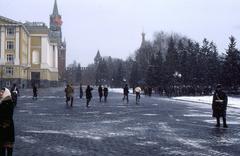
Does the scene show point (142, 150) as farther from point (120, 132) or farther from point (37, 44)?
point (37, 44)

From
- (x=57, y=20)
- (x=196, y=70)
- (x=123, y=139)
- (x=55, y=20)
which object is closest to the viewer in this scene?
(x=123, y=139)

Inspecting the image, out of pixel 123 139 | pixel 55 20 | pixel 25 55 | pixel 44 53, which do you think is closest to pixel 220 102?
pixel 123 139

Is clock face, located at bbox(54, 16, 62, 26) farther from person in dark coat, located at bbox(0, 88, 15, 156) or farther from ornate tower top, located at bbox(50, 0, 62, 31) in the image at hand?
person in dark coat, located at bbox(0, 88, 15, 156)

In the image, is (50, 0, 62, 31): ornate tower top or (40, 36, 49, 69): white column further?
(50, 0, 62, 31): ornate tower top

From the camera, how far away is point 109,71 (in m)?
180

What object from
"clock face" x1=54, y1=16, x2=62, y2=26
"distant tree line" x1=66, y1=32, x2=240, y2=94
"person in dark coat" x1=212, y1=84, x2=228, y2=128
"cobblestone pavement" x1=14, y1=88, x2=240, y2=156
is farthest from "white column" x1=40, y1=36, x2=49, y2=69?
"person in dark coat" x1=212, y1=84, x2=228, y2=128

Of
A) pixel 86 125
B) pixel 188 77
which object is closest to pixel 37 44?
pixel 188 77

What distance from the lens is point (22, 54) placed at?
109m

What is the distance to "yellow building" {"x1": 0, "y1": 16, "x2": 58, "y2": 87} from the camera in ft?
343

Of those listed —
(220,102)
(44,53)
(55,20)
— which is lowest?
(220,102)

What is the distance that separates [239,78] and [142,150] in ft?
158

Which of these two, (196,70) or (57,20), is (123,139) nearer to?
(196,70)

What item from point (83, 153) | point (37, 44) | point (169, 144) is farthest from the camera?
point (37, 44)

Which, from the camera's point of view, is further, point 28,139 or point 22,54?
point 22,54
